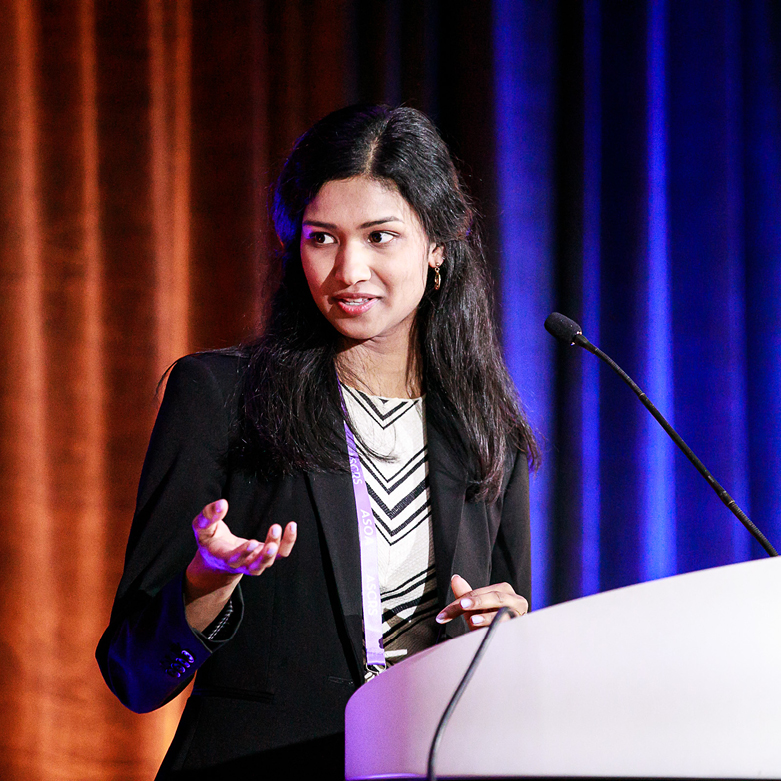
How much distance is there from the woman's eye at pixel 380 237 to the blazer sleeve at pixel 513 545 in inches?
18.8

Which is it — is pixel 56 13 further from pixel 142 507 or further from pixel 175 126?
pixel 142 507

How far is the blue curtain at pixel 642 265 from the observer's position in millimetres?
2375

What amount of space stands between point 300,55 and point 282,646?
5.61 feet

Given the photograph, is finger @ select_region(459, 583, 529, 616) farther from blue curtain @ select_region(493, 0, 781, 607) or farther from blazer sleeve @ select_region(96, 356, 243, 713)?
blue curtain @ select_region(493, 0, 781, 607)

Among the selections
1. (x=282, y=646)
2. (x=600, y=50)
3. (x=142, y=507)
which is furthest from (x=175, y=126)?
(x=282, y=646)

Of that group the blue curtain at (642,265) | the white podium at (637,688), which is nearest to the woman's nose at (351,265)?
the white podium at (637,688)

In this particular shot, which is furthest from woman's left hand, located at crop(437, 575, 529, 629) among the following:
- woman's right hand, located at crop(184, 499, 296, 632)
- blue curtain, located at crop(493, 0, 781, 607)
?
blue curtain, located at crop(493, 0, 781, 607)

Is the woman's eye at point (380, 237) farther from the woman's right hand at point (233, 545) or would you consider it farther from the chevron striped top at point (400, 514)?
the woman's right hand at point (233, 545)

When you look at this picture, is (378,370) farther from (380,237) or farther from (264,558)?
(264,558)

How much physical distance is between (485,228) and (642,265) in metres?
0.45

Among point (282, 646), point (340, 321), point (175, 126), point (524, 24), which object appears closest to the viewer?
point (282, 646)

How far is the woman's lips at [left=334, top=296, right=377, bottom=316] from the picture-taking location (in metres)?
1.31

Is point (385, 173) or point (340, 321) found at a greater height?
point (385, 173)

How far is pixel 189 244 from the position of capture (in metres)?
2.28
